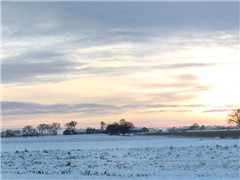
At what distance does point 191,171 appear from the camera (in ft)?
63.1

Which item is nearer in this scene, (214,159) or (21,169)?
(21,169)

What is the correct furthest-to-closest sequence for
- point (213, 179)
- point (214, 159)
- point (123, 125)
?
point (123, 125), point (214, 159), point (213, 179)

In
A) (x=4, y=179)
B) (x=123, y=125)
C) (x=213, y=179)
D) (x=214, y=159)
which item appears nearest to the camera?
(x=213, y=179)

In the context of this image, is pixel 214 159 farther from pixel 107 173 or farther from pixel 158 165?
pixel 107 173

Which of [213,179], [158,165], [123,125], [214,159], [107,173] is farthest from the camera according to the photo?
[123,125]

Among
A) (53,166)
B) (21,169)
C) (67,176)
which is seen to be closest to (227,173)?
(67,176)

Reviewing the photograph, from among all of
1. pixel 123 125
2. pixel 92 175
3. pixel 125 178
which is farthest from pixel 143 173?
pixel 123 125

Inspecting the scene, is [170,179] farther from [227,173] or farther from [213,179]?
[227,173]

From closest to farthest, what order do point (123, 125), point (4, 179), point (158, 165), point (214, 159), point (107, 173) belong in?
point (4, 179), point (107, 173), point (158, 165), point (214, 159), point (123, 125)

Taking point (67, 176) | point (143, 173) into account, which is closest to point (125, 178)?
point (143, 173)

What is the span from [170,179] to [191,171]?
9.34ft

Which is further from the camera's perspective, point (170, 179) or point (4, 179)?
point (4, 179)

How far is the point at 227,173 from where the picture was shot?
60.5ft

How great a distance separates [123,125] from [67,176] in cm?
14544
